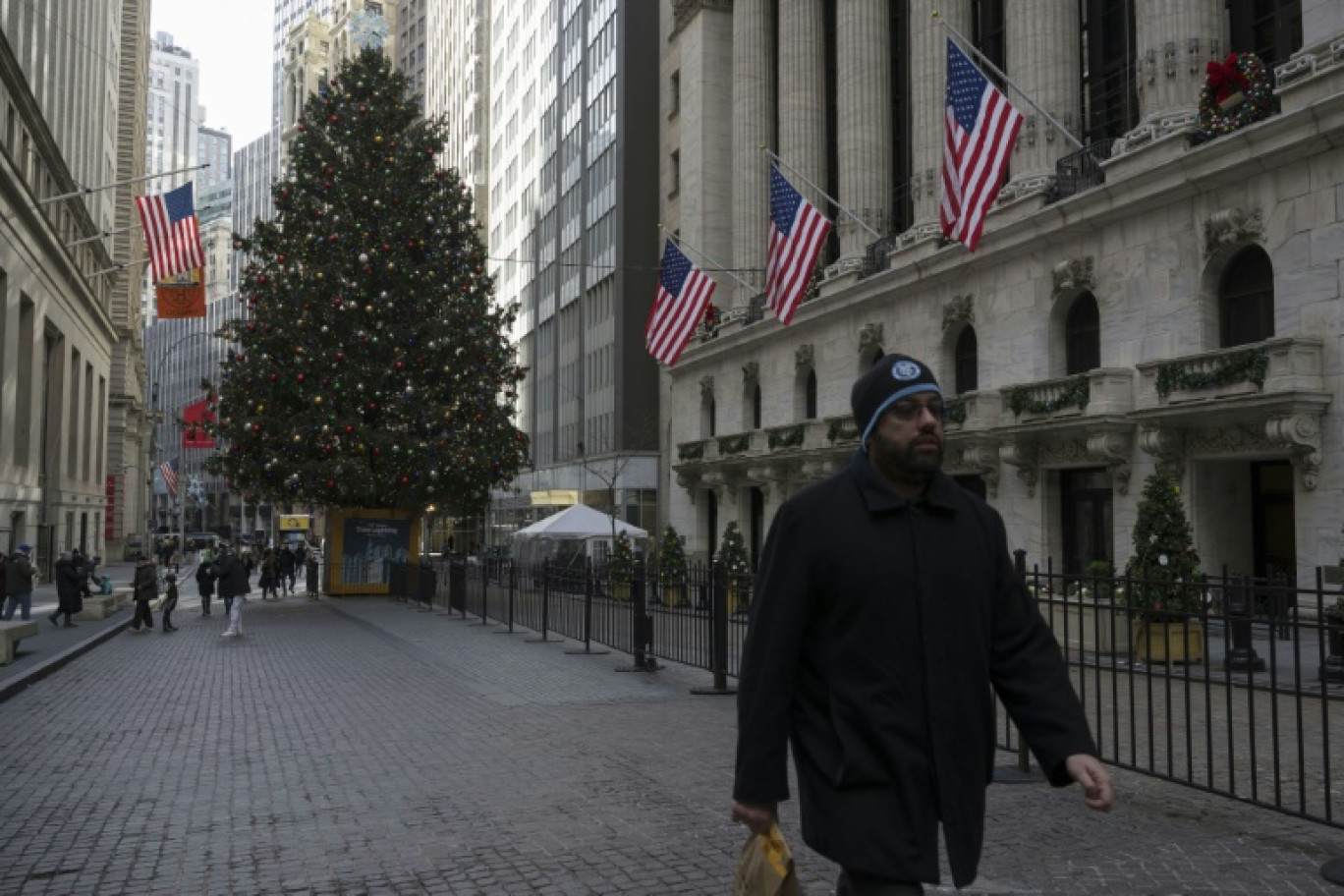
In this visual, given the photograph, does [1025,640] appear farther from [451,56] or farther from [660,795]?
[451,56]

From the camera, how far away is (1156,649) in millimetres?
10547

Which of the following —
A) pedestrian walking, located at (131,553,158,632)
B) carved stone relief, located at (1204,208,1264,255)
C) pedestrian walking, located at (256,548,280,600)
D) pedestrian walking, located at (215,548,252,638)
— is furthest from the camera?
pedestrian walking, located at (256,548,280,600)

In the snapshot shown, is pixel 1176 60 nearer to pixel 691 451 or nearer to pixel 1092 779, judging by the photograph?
pixel 1092 779

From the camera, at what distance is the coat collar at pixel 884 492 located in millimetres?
3111

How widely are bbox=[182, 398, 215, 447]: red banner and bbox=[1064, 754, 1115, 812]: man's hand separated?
30.4m

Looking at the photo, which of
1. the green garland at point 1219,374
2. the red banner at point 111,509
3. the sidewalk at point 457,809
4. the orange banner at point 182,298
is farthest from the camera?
the red banner at point 111,509

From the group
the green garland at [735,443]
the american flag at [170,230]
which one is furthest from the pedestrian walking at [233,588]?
the green garland at [735,443]

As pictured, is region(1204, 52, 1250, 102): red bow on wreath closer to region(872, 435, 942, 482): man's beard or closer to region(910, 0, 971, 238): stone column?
region(910, 0, 971, 238): stone column

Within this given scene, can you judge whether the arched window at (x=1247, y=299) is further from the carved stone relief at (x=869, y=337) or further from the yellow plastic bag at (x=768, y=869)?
the yellow plastic bag at (x=768, y=869)

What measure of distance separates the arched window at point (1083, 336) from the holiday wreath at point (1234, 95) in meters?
4.78

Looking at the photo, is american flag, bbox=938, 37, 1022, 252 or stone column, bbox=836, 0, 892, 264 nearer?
american flag, bbox=938, 37, 1022, 252

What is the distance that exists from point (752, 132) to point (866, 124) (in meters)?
8.14

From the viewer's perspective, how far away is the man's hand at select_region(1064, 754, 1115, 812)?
296 centimetres

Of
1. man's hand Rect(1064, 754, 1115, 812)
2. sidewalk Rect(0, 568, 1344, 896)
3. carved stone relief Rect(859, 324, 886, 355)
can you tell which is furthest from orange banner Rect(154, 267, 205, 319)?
man's hand Rect(1064, 754, 1115, 812)
